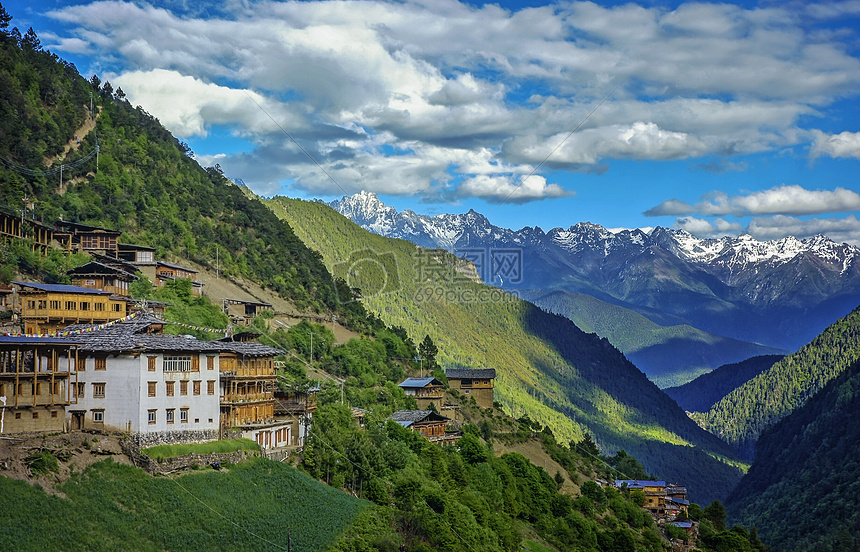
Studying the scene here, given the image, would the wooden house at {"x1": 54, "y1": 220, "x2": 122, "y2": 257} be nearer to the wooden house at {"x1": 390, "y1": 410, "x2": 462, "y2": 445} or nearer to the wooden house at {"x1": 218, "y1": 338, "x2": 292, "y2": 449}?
the wooden house at {"x1": 390, "y1": 410, "x2": 462, "y2": 445}

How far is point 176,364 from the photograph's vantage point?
202 feet

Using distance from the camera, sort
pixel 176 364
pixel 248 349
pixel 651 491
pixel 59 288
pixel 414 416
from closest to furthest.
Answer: pixel 176 364 < pixel 248 349 < pixel 59 288 < pixel 414 416 < pixel 651 491

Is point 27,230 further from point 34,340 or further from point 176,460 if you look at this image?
point 176,460

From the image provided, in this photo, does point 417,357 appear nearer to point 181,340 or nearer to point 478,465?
point 478,465

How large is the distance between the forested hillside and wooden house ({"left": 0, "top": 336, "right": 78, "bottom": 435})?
40147 mm

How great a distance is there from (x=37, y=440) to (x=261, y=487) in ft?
50.1

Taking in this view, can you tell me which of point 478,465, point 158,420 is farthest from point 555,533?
point 158,420

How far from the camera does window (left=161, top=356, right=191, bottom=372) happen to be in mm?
60688

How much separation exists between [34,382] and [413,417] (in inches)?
2445

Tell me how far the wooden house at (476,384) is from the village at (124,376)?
62.7 meters

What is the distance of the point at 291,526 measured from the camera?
59469mm

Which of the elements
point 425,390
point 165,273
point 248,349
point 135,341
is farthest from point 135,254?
point 135,341

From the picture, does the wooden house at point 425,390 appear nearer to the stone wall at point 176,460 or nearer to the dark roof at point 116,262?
the dark roof at point 116,262

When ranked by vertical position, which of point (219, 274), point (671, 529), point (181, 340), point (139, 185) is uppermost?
point (139, 185)
